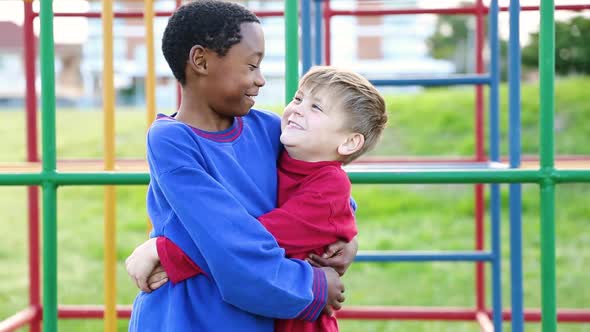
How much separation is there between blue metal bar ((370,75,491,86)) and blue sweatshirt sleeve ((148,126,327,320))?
2.02 m

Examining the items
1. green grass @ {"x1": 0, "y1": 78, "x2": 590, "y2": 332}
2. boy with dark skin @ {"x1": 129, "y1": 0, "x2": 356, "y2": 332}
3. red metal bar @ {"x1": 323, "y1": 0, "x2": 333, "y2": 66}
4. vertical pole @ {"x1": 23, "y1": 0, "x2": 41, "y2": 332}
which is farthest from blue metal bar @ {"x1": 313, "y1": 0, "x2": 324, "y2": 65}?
green grass @ {"x1": 0, "y1": 78, "x2": 590, "y2": 332}

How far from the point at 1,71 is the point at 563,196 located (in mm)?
31154

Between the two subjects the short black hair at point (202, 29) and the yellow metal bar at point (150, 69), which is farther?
the yellow metal bar at point (150, 69)

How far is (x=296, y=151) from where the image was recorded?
149 cm

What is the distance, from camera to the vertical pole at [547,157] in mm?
1680

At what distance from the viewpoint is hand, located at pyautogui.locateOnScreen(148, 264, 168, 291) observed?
55.7 inches

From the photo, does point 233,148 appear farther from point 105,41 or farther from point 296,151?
point 105,41

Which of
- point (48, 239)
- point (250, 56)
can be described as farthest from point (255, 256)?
point (48, 239)

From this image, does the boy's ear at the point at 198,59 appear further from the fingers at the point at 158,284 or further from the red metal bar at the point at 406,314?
the red metal bar at the point at 406,314

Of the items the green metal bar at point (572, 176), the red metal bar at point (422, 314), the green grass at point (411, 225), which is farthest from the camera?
the green grass at point (411, 225)

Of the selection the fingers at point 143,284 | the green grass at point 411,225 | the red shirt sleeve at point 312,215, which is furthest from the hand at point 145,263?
the green grass at point 411,225

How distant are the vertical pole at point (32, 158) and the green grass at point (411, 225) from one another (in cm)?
170

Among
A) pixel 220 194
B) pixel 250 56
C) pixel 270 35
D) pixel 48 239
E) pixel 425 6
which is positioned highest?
pixel 270 35

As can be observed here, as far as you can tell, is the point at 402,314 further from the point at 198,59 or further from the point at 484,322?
the point at 198,59
